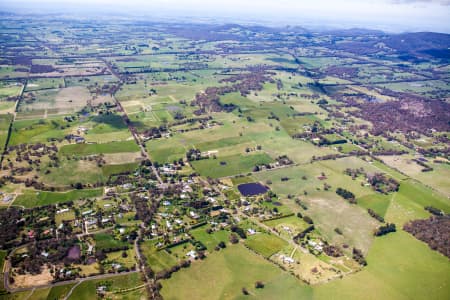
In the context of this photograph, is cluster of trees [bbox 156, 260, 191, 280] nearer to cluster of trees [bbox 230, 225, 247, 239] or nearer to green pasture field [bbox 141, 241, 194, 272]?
green pasture field [bbox 141, 241, 194, 272]

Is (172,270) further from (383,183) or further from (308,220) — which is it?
(383,183)

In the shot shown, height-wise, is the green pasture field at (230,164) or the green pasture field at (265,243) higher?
the green pasture field at (230,164)

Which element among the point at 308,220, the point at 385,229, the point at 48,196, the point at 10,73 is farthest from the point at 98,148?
the point at 10,73

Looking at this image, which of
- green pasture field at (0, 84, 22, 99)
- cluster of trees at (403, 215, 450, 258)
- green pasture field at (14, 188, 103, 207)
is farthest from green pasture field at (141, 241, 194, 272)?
green pasture field at (0, 84, 22, 99)

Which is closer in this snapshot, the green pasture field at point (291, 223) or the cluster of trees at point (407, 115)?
the green pasture field at point (291, 223)

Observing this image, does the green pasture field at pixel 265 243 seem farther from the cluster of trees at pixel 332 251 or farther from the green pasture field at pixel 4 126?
the green pasture field at pixel 4 126

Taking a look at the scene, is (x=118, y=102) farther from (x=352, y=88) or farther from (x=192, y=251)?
(x=352, y=88)

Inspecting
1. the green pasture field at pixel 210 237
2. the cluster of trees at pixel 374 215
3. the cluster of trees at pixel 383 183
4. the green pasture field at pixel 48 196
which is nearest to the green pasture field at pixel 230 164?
the green pasture field at pixel 210 237
